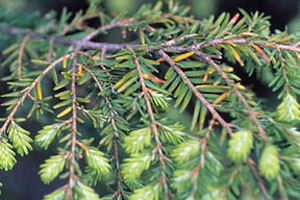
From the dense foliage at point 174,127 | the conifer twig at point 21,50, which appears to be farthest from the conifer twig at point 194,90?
→ the conifer twig at point 21,50

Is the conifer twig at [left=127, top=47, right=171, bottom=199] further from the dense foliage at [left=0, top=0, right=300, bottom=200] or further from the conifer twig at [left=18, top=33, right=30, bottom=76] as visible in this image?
the conifer twig at [left=18, top=33, right=30, bottom=76]

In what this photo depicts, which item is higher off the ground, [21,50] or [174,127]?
[21,50]

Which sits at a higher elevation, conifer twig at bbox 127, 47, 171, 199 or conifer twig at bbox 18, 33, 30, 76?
conifer twig at bbox 18, 33, 30, 76

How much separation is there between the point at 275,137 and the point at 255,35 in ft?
0.61

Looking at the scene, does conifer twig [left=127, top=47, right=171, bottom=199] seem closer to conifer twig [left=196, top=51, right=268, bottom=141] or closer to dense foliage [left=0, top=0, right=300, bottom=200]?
dense foliage [left=0, top=0, right=300, bottom=200]

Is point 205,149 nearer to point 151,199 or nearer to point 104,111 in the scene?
point 151,199

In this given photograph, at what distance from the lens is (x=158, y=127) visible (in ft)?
1.71

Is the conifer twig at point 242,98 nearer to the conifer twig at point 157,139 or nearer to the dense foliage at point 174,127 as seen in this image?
the dense foliage at point 174,127

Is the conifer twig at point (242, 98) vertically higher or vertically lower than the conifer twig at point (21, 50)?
lower

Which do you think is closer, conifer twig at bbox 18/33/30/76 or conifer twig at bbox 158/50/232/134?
conifer twig at bbox 158/50/232/134

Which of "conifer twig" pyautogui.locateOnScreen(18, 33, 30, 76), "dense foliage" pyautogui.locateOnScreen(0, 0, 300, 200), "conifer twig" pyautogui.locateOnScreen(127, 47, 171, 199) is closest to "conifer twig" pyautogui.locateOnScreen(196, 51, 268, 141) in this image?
"dense foliage" pyautogui.locateOnScreen(0, 0, 300, 200)

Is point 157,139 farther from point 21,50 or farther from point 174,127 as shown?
point 21,50

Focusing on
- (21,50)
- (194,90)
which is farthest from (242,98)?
(21,50)

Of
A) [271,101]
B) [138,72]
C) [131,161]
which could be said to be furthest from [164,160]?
[271,101]
